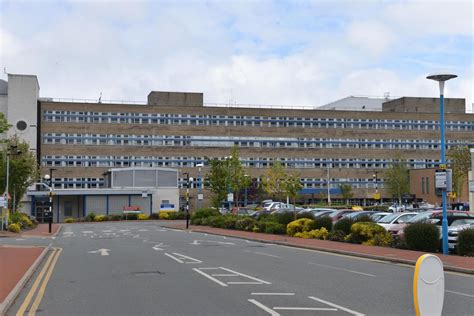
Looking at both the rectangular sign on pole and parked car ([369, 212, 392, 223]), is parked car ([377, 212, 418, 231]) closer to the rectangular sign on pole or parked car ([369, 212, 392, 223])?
parked car ([369, 212, 392, 223])

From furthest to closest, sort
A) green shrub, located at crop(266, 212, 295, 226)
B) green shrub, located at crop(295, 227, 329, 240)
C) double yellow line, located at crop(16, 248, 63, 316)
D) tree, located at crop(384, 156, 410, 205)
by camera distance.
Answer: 1. tree, located at crop(384, 156, 410, 205)
2. green shrub, located at crop(266, 212, 295, 226)
3. green shrub, located at crop(295, 227, 329, 240)
4. double yellow line, located at crop(16, 248, 63, 316)

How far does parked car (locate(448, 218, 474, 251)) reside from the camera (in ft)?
75.1

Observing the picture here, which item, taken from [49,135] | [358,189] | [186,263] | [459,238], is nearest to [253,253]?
[186,263]

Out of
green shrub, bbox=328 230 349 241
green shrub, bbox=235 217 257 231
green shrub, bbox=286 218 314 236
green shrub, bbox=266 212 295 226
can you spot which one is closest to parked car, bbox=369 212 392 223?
green shrub, bbox=328 230 349 241

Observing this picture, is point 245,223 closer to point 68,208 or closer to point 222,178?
point 222,178

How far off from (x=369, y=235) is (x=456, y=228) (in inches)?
181

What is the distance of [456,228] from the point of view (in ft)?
77.0

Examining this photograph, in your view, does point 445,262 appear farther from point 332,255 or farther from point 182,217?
point 182,217

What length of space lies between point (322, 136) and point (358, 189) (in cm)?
1120

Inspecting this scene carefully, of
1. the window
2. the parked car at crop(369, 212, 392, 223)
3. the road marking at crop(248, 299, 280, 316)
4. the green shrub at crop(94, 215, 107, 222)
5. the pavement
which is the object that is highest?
the parked car at crop(369, 212, 392, 223)

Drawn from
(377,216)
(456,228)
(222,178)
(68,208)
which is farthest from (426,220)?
(68,208)

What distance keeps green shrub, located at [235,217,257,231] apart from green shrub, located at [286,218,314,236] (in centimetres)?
697

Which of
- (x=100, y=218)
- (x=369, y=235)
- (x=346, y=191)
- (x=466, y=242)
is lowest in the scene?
(x=100, y=218)

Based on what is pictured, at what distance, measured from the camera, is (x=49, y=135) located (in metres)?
98.0
